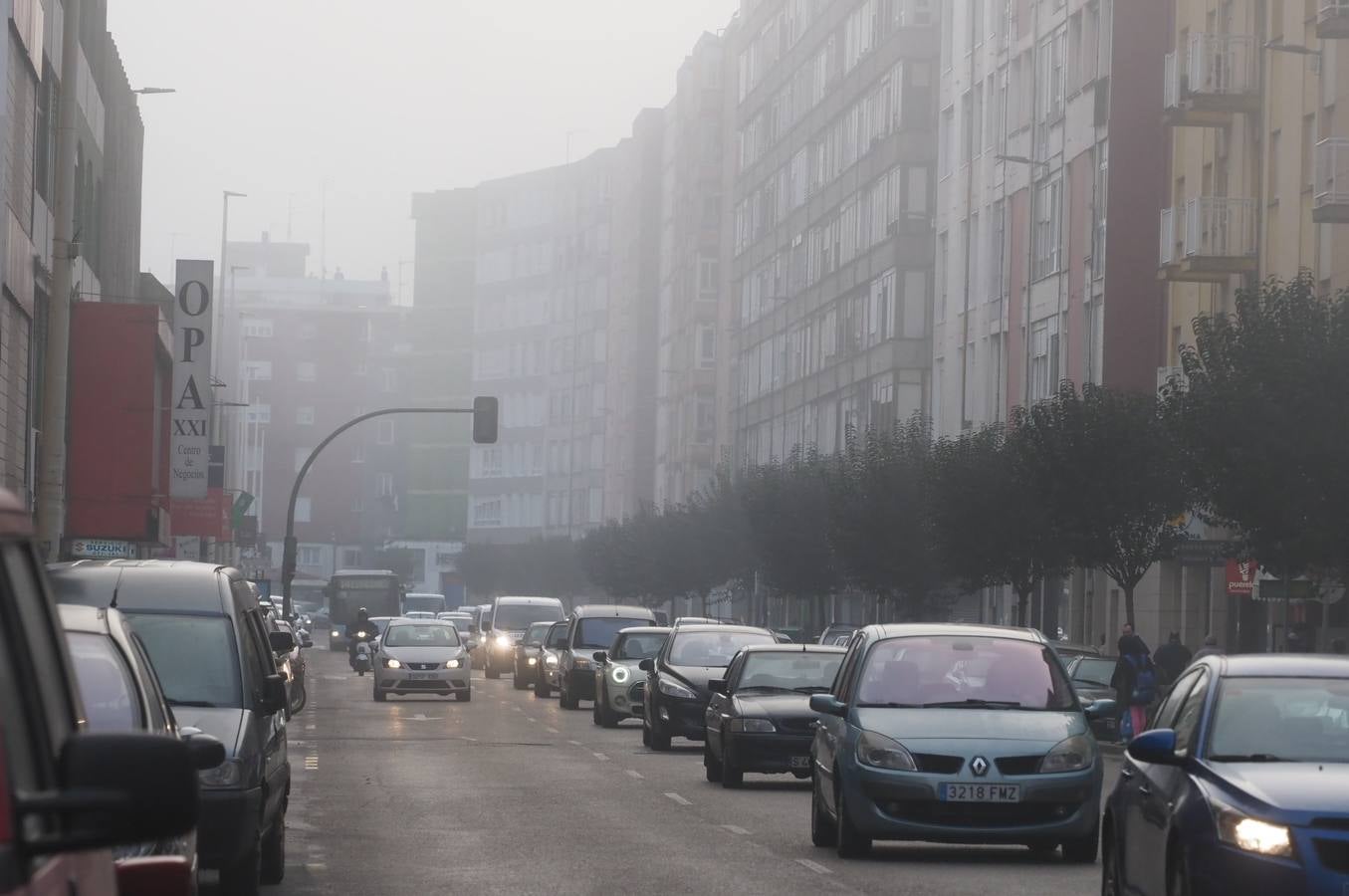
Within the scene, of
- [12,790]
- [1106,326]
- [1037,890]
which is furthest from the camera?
[1106,326]

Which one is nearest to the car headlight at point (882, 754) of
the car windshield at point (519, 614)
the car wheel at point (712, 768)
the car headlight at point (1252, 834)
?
the car headlight at point (1252, 834)

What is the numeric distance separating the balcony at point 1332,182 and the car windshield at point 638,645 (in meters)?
12.2

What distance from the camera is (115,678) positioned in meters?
9.42

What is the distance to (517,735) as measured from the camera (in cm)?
3728

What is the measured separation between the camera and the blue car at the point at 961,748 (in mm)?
17172

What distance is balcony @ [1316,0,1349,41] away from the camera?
43.0 m

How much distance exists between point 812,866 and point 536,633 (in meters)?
48.7

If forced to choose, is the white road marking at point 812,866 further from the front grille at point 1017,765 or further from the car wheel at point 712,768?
the car wheel at point 712,768

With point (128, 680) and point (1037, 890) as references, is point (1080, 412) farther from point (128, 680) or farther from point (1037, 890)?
point (128, 680)

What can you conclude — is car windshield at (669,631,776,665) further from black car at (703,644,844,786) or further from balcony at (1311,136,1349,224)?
balcony at (1311,136,1349,224)

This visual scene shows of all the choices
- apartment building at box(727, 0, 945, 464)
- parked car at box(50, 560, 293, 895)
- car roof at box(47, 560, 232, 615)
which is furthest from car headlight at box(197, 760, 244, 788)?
apartment building at box(727, 0, 945, 464)

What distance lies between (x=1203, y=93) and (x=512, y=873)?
37520 mm

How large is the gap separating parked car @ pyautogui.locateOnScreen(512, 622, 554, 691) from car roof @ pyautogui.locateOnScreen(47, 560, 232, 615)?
46.8 metres

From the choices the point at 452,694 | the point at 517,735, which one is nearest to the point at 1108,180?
the point at 452,694
